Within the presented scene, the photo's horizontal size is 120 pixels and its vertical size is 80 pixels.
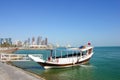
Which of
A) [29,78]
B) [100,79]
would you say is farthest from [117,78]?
[29,78]

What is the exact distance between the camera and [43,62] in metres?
33.1

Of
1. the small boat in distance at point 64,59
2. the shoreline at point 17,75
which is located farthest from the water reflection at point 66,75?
the shoreline at point 17,75

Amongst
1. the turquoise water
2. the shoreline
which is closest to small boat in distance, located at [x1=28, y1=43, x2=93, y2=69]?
the turquoise water

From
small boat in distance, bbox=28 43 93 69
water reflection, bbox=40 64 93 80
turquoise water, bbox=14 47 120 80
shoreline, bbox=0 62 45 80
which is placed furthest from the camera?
small boat in distance, bbox=28 43 93 69

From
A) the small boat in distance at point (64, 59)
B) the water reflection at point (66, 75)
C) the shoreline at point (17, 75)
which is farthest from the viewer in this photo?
the small boat in distance at point (64, 59)

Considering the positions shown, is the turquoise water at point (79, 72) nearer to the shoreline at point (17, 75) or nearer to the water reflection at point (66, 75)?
the water reflection at point (66, 75)

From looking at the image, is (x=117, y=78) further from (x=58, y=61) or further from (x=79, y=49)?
(x=79, y=49)

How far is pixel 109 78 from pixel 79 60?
13.5 metres

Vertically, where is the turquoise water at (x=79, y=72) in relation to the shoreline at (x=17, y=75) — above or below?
below

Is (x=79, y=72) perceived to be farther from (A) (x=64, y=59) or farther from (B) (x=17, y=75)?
(B) (x=17, y=75)

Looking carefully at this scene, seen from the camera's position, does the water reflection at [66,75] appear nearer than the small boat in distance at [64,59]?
Yes

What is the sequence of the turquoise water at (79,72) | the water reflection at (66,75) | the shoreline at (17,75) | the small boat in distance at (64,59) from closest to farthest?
the shoreline at (17,75) < the water reflection at (66,75) < the turquoise water at (79,72) < the small boat in distance at (64,59)

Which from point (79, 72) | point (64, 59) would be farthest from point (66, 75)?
point (64, 59)

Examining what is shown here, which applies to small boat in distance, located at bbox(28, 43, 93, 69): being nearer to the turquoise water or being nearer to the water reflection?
the turquoise water
